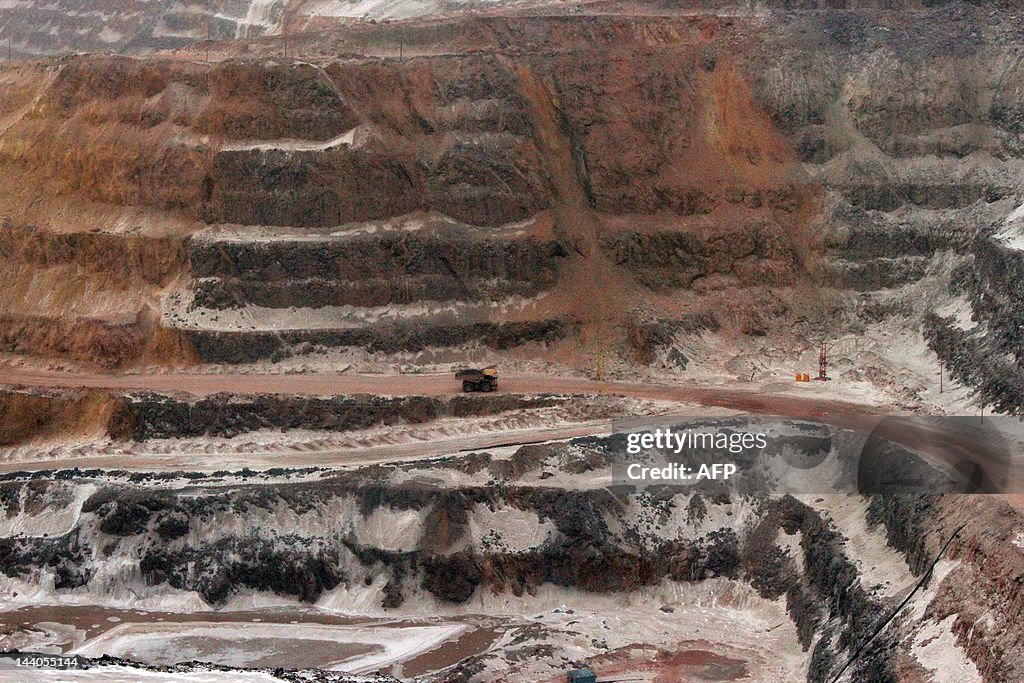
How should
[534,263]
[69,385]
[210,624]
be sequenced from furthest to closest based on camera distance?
[534,263] < [69,385] < [210,624]

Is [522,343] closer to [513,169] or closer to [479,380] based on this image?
[479,380]

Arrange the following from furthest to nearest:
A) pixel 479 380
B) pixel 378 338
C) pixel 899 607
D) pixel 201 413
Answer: pixel 378 338, pixel 479 380, pixel 201 413, pixel 899 607

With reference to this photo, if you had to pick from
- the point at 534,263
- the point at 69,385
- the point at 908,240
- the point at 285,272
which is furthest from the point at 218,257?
the point at 908,240

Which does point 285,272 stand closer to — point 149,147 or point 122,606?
point 149,147

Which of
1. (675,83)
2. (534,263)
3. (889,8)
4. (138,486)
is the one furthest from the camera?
(889,8)

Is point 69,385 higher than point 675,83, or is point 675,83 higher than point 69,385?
point 675,83

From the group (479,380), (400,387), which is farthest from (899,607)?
(400,387)

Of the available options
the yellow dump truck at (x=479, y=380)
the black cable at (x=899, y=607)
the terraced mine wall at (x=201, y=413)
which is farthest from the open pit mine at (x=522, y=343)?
the yellow dump truck at (x=479, y=380)
